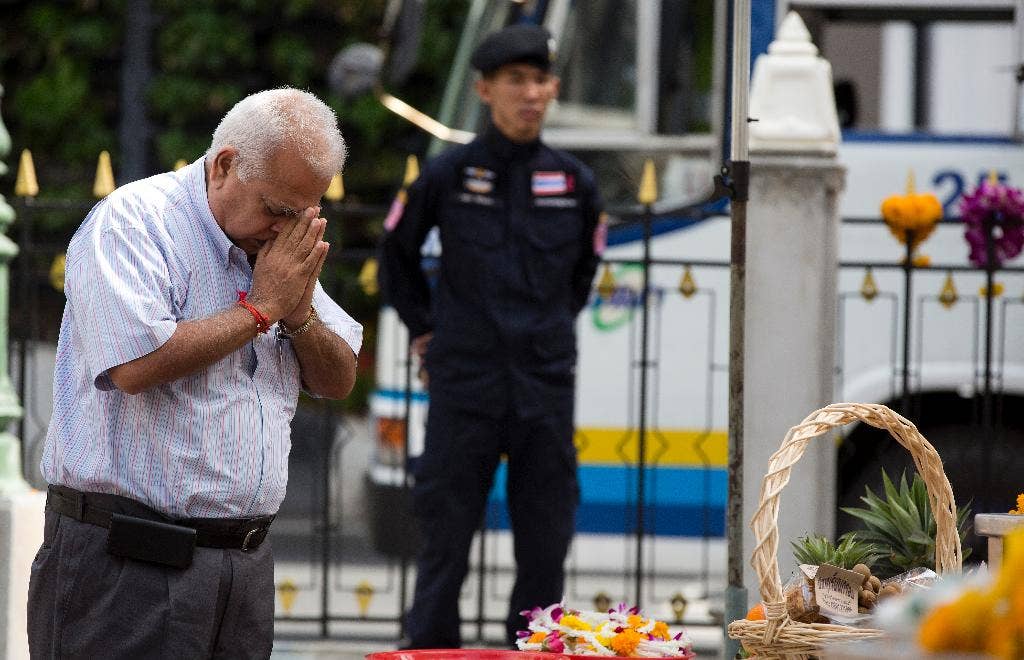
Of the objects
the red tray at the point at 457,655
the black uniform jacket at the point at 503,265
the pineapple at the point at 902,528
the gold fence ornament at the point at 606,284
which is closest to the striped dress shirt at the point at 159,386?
the red tray at the point at 457,655

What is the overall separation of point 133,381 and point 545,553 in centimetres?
248

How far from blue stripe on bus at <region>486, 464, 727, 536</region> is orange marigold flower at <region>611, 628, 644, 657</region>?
3749 millimetres

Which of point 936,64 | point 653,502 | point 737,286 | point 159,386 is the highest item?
point 936,64

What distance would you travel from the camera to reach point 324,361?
3.19 metres

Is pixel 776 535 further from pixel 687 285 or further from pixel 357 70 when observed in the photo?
pixel 357 70

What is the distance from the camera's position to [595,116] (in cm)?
696

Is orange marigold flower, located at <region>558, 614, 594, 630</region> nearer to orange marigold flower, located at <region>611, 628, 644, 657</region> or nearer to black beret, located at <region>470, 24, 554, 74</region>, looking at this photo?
orange marigold flower, located at <region>611, 628, 644, 657</region>

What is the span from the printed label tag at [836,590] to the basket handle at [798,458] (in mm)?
→ 75

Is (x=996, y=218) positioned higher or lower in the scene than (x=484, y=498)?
higher

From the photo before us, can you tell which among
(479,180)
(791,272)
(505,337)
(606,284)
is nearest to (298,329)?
(505,337)

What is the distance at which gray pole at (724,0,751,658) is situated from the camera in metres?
3.67

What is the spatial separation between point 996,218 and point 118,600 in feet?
13.7

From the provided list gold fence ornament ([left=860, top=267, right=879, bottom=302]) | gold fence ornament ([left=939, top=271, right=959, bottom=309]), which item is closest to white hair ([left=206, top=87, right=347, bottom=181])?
gold fence ornament ([left=860, top=267, right=879, bottom=302])

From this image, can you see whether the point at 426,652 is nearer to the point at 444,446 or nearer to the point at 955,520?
the point at 955,520
